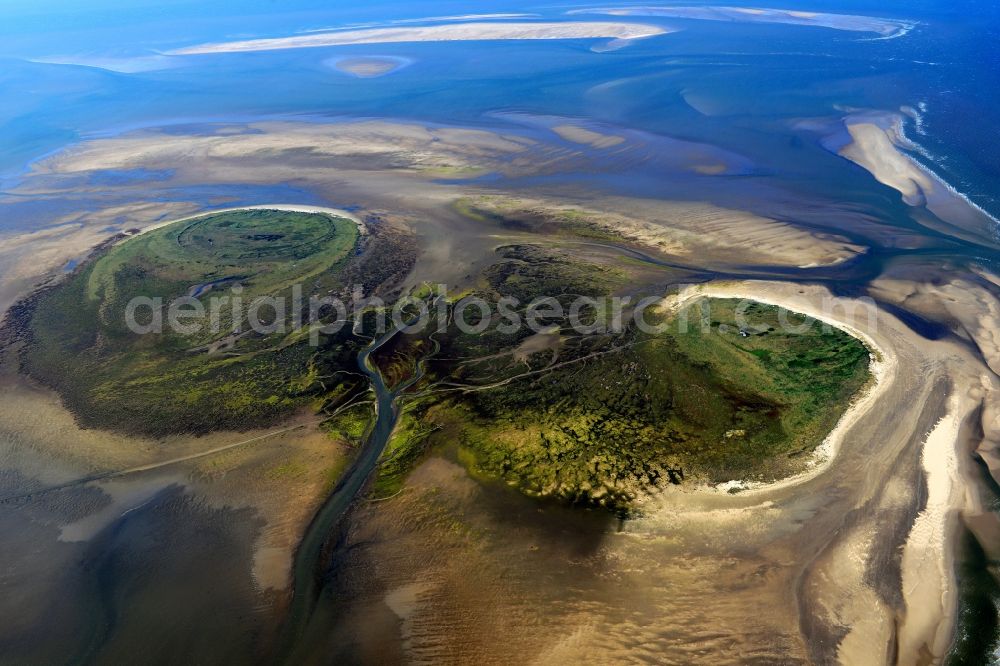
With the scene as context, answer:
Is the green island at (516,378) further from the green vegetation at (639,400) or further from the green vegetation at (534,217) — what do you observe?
the green vegetation at (534,217)

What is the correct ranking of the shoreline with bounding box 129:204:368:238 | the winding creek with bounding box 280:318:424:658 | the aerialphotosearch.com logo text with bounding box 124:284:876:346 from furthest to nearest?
the shoreline with bounding box 129:204:368:238
the aerialphotosearch.com logo text with bounding box 124:284:876:346
the winding creek with bounding box 280:318:424:658

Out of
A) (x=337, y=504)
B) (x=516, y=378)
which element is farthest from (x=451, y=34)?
(x=337, y=504)

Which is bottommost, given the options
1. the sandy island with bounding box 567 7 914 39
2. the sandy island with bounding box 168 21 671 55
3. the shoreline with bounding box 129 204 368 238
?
the shoreline with bounding box 129 204 368 238

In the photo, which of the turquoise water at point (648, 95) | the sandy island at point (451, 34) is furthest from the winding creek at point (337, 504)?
the sandy island at point (451, 34)

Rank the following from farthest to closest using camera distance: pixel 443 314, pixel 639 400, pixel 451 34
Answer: pixel 451 34 < pixel 443 314 < pixel 639 400

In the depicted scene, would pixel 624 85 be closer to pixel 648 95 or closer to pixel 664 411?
pixel 648 95

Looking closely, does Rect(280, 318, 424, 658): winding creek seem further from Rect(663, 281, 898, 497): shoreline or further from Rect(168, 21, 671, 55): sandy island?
Rect(168, 21, 671, 55): sandy island

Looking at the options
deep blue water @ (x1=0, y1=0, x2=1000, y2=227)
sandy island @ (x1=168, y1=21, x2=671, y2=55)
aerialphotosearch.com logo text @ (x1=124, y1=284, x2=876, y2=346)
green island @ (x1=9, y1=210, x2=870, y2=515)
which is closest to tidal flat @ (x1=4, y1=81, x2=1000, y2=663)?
green island @ (x1=9, y1=210, x2=870, y2=515)
